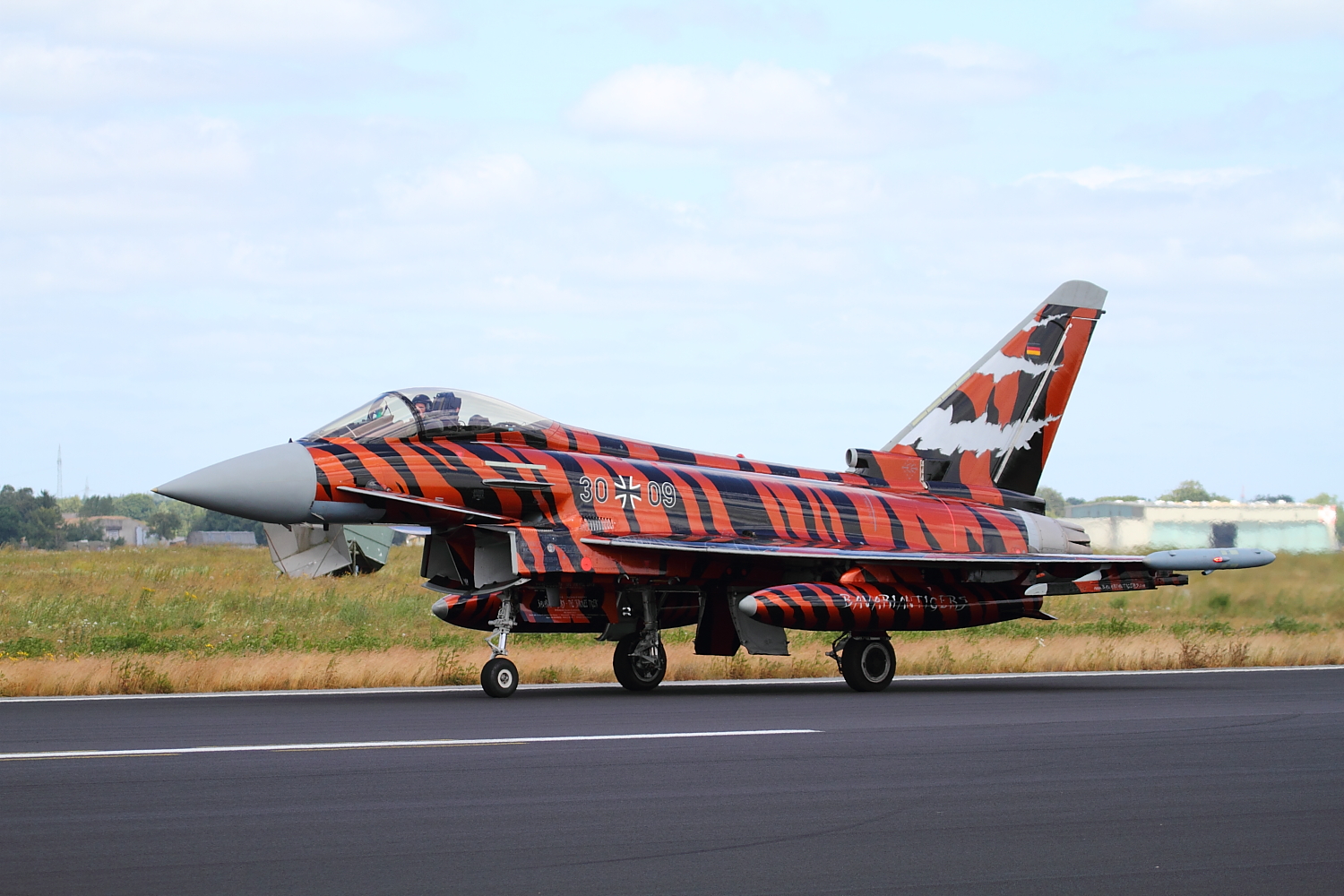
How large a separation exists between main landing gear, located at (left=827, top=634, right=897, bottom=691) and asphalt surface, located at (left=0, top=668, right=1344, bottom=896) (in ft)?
13.8

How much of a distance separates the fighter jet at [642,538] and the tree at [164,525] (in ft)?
509

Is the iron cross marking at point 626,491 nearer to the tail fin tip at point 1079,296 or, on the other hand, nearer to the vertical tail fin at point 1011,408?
the vertical tail fin at point 1011,408

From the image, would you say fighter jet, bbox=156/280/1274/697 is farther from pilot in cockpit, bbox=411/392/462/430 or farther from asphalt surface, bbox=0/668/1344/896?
asphalt surface, bbox=0/668/1344/896

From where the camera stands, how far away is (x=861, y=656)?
18406 mm

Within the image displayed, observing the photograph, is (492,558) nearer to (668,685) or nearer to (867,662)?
(668,685)

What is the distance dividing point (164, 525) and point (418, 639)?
149464mm

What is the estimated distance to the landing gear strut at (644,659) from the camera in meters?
18.1

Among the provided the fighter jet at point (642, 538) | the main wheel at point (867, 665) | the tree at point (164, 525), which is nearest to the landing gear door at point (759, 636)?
the fighter jet at point (642, 538)

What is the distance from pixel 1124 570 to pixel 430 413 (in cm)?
912

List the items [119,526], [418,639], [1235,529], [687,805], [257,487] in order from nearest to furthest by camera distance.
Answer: [687,805], [257,487], [418,639], [1235,529], [119,526]

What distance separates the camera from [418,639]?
28219 millimetres

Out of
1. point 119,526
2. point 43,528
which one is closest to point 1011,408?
point 43,528

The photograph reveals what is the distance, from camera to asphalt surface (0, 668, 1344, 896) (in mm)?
6469

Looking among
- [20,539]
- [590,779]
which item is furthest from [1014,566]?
[20,539]
